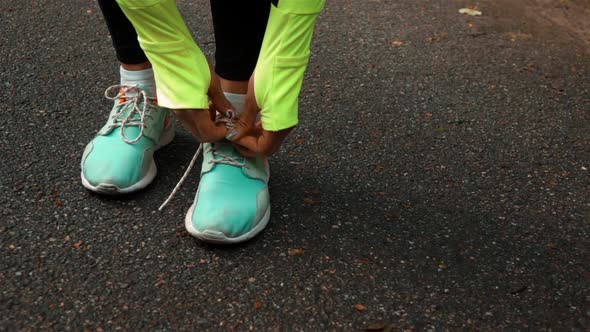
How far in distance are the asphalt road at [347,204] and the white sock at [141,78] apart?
198 millimetres

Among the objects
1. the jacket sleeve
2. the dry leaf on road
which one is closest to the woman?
the jacket sleeve

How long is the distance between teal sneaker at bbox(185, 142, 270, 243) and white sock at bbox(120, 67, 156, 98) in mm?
212

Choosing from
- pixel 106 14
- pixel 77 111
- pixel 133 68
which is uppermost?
pixel 106 14

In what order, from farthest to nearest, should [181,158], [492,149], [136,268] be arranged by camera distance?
[492,149] → [181,158] → [136,268]

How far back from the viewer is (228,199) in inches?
62.4

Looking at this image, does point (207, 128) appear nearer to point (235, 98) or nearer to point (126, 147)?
point (235, 98)

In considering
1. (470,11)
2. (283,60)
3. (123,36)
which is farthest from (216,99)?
(470,11)

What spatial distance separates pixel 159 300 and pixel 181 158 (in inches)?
20.7

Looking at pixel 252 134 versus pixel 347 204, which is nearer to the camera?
pixel 252 134

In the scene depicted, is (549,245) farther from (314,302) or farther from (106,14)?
(106,14)

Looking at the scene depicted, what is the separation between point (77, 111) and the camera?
2096 mm

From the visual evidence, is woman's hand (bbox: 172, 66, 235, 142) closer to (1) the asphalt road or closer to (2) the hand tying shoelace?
(2) the hand tying shoelace

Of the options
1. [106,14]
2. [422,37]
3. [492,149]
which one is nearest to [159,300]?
[106,14]

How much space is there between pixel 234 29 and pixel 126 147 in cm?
38
